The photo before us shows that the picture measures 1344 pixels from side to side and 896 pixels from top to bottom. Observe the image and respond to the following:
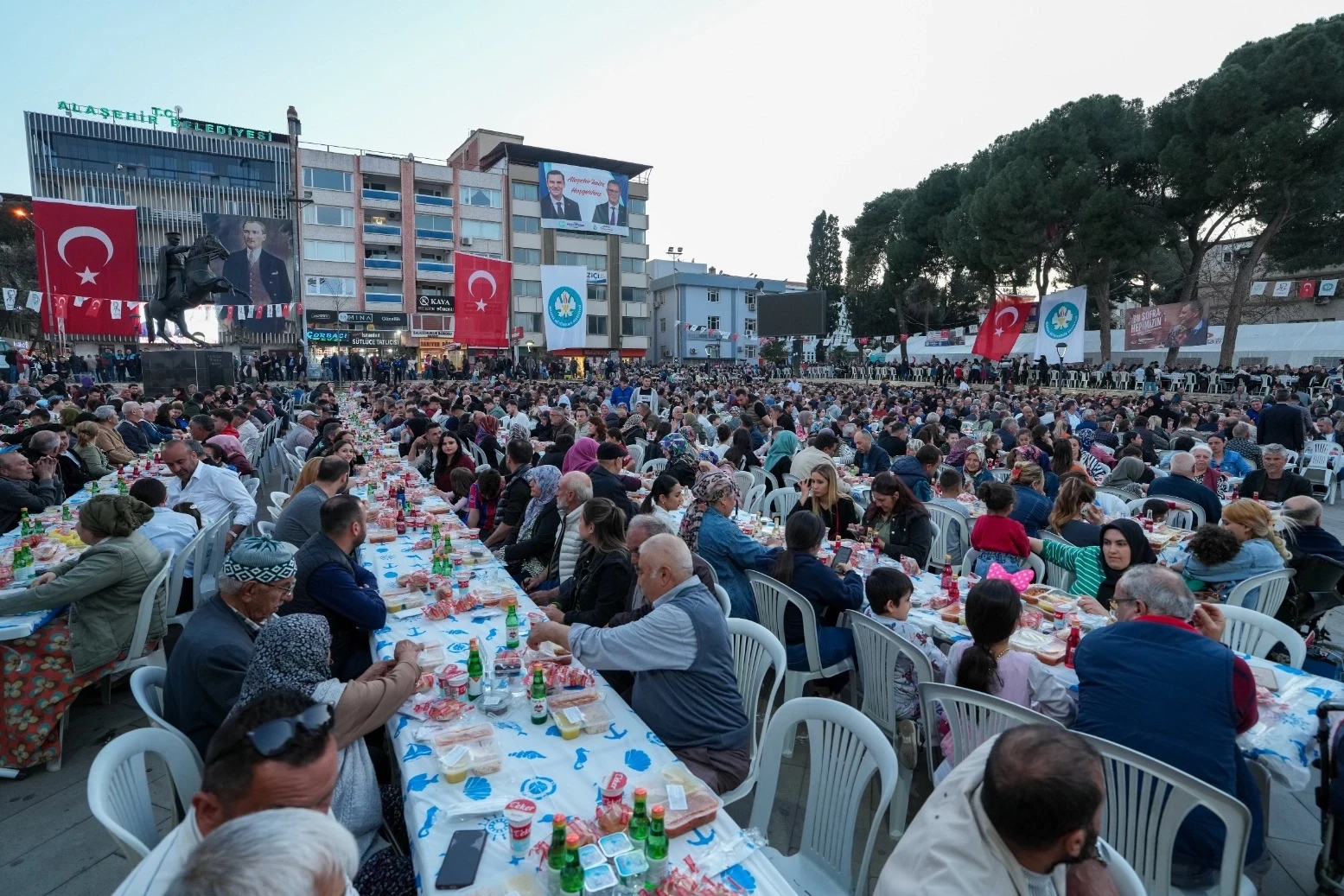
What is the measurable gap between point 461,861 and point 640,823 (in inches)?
21.0

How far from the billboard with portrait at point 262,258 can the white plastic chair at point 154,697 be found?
24.2 metres

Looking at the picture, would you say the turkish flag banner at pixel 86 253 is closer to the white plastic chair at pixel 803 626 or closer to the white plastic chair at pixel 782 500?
the white plastic chair at pixel 782 500

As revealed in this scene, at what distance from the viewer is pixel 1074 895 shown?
1.62 meters

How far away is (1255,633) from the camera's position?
3.83 m

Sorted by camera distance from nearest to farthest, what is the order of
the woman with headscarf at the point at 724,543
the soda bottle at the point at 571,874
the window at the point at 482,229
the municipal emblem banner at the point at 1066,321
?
the soda bottle at the point at 571,874
the woman with headscarf at the point at 724,543
the municipal emblem banner at the point at 1066,321
the window at the point at 482,229

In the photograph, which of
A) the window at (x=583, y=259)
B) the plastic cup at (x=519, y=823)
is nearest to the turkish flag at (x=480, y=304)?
the plastic cup at (x=519, y=823)

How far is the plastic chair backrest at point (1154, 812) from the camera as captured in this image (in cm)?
210

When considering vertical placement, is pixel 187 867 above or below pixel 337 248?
below

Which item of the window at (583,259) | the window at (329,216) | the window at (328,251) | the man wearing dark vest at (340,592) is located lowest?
the man wearing dark vest at (340,592)

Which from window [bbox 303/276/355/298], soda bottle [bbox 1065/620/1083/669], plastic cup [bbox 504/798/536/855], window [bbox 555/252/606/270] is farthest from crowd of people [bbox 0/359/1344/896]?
window [bbox 555/252/606/270]

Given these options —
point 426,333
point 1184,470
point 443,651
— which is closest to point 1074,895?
point 443,651

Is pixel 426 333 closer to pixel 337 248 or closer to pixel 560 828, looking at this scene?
pixel 337 248

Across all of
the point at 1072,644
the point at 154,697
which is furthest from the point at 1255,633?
the point at 154,697

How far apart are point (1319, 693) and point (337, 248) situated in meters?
48.3
